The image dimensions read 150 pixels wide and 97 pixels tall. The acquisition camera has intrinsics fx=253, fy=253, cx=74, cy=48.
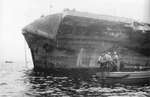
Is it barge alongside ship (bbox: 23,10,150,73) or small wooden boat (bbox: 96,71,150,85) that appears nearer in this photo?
small wooden boat (bbox: 96,71,150,85)

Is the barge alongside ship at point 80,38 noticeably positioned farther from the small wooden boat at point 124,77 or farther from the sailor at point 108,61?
the small wooden boat at point 124,77

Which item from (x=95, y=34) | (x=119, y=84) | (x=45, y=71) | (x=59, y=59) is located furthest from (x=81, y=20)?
(x=119, y=84)

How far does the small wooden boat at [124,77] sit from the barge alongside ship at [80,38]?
10802mm

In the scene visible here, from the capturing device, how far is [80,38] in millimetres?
34000

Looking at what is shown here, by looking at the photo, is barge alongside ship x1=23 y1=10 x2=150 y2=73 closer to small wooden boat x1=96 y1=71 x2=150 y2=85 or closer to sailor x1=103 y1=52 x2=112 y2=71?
sailor x1=103 y1=52 x2=112 y2=71

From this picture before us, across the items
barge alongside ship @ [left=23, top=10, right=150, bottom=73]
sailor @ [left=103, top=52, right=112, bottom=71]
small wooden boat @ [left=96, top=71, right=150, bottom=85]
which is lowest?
small wooden boat @ [left=96, top=71, right=150, bottom=85]

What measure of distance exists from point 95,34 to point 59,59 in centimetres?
598

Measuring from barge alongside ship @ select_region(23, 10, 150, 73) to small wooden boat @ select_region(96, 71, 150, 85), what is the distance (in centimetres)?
1080

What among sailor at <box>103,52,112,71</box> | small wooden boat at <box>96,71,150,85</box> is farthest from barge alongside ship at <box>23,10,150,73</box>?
small wooden boat at <box>96,71,150,85</box>

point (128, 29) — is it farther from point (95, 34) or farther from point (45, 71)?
point (45, 71)

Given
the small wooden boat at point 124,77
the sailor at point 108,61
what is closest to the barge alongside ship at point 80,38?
the sailor at point 108,61

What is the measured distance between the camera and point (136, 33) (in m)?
34.9

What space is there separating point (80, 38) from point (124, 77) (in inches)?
472

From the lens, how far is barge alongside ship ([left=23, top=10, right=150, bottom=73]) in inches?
1289
